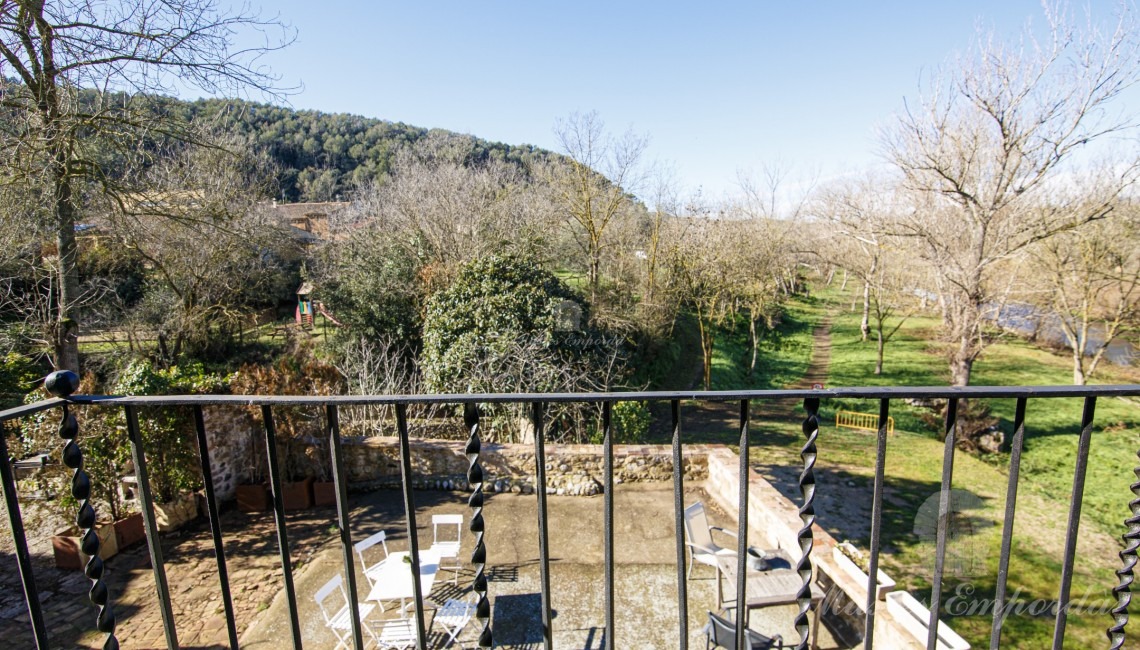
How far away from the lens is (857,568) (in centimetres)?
483

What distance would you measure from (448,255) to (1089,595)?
12928 mm

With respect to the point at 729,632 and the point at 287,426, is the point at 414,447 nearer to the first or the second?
the point at 287,426

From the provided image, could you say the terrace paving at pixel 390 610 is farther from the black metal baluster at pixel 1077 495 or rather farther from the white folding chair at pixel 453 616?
the black metal baluster at pixel 1077 495

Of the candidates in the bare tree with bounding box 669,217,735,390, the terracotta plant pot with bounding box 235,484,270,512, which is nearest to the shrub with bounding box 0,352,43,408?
the terracotta plant pot with bounding box 235,484,270,512

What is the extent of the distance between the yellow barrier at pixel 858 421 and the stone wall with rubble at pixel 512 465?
7613mm

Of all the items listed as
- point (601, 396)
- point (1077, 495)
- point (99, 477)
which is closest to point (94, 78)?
point (99, 477)

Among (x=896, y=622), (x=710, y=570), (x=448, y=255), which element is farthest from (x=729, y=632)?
(x=448, y=255)

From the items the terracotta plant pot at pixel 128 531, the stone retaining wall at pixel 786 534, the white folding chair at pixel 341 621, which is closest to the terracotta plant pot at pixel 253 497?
the terracotta plant pot at pixel 128 531

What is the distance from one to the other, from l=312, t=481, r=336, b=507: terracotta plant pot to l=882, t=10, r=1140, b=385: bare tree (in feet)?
43.6

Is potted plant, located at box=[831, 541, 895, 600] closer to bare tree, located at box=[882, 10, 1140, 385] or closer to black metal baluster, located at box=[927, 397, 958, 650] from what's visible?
black metal baluster, located at box=[927, 397, 958, 650]

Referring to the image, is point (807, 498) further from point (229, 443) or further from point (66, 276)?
point (66, 276)

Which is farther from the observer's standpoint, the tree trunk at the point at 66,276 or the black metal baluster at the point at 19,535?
the tree trunk at the point at 66,276

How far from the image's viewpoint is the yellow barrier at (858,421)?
1346cm

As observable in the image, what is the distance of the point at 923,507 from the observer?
29.1 ft
